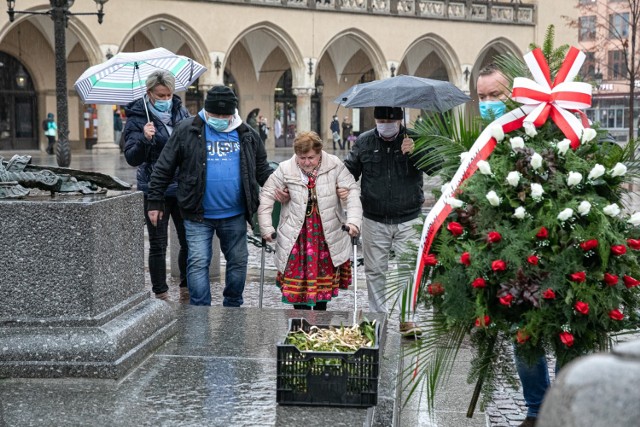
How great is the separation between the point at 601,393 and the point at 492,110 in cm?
318

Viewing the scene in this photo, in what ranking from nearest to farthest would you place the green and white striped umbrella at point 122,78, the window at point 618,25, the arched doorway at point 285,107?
the green and white striped umbrella at point 122,78
the window at point 618,25
the arched doorway at point 285,107

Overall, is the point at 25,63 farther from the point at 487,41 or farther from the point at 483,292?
the point at 483,292

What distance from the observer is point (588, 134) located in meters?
3.81

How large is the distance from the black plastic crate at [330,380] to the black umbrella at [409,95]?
2.50 meters

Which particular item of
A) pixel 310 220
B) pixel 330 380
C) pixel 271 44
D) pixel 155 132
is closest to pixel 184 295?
pixel 155 132

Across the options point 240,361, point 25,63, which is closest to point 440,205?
point 240,361

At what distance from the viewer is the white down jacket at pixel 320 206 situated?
19.4 feet

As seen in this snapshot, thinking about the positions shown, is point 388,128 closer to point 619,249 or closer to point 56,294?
point 56,294

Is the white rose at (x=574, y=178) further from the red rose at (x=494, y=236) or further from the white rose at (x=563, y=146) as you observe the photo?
the red rose at (x=494, y=236)

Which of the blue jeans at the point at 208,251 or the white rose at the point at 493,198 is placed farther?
the blue jeans at the point at 208,251

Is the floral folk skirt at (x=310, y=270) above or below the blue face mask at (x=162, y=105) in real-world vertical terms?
below

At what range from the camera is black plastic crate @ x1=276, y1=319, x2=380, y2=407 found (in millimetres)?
3711

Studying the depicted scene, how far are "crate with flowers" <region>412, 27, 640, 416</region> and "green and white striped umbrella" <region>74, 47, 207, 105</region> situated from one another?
433 centimetres

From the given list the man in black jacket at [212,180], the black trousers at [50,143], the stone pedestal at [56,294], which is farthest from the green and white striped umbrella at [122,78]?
the black trousers at [50,143]
